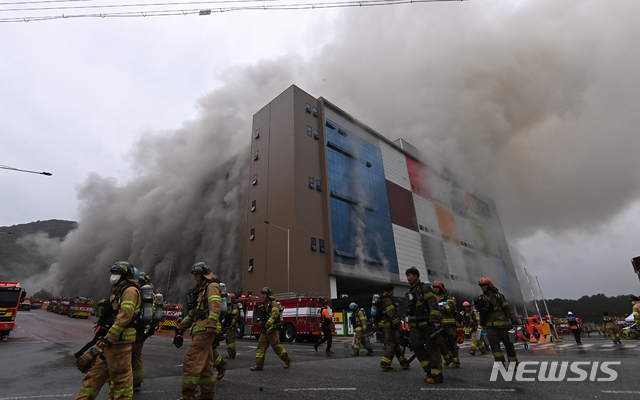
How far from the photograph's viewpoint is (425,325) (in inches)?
213

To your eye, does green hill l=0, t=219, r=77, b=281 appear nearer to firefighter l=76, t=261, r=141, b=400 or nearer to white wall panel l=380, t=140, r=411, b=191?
white wall panel l=380, t=140, r=411, b=191

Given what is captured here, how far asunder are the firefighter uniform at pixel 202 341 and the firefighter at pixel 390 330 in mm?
3420

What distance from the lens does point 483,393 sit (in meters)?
4.09

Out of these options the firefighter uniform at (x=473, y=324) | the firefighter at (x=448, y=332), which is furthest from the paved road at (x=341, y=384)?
the firefighter uniform at (x=473, y=324)

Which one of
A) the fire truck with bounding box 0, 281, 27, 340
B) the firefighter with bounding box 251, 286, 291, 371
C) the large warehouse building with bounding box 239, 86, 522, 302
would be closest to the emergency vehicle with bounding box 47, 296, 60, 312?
the large warehouse building with bounding box 239, 86, 522, 302

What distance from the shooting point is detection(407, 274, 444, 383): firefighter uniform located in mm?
5035

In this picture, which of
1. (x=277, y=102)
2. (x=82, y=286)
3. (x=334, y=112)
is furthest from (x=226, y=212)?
(x=82, y=286)

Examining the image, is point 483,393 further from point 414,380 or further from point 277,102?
point 277,102

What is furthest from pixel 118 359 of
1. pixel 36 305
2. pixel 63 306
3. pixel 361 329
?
pixel 36 305

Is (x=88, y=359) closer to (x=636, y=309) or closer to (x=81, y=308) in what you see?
(x=636, y=309)

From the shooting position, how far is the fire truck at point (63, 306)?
4248 cm

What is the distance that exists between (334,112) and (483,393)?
41.8 metres

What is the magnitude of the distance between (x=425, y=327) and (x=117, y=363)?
4534mm

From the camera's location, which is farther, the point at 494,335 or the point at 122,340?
the point at 494,335
